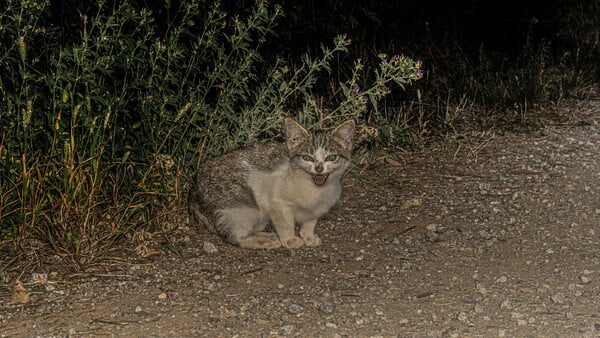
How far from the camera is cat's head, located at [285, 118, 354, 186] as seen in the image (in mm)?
5352

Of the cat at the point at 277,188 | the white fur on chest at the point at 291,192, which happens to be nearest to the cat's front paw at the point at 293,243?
the cat at the point at 277,188

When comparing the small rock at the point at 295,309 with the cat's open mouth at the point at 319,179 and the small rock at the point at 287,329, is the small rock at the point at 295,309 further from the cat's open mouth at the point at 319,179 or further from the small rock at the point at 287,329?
the cat's open mouth at the point at 319,179

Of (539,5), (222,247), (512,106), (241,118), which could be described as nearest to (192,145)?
(241,118)

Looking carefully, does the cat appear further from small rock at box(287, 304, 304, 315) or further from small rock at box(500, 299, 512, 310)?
small rock at box(500, 299, 512, 310)

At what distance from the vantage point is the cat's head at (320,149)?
17.6 ft

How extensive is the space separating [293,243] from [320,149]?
0.62 meters

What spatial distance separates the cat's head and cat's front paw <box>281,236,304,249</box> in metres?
0.38

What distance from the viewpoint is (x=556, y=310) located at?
4.26m

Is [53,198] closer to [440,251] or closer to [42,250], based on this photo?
[42,250]

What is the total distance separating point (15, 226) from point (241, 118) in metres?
1.84

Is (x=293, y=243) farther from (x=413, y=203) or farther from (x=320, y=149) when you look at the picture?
(x=413, y=203)

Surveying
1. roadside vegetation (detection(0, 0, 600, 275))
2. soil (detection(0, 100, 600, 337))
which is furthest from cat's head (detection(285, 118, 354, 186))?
soil (detection(0, 100, 600, 337))

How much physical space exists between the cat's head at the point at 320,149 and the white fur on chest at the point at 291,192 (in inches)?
2.6

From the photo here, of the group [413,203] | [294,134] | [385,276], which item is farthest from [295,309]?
[413,203]
